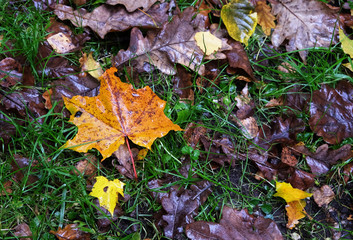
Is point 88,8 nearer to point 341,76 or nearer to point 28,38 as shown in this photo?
point 28,38

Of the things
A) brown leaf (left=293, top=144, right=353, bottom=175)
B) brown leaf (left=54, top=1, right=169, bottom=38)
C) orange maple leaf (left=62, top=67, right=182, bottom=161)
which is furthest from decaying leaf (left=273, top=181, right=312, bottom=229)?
brown leaf (left=54, top=1, right=169, bottom=38)

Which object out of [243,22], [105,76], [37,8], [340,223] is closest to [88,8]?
[37,8]

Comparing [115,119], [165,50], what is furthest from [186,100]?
[115,119]

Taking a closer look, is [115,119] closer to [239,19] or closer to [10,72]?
[10,72]

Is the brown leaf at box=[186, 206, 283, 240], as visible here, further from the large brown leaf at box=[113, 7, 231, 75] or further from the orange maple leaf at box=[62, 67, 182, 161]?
the large brown leaf at box=[113, 7, 231, 75]

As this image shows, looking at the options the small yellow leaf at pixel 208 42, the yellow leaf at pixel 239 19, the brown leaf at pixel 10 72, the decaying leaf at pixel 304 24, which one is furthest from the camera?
the decaying leaf at pixel 304 24

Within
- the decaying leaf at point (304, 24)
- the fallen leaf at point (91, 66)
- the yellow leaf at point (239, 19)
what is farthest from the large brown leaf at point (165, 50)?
the decaying leaf at point (304, 24)

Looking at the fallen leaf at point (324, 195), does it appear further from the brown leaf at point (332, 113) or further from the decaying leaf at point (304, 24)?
the decaying leaf at point (304, 24)

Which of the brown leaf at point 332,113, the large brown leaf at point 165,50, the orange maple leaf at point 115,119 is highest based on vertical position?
the large brown leaf at point 165,50
